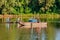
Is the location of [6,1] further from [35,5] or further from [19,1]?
[35,5]

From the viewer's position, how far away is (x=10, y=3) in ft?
283

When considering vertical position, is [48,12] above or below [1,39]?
below

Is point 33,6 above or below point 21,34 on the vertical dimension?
below

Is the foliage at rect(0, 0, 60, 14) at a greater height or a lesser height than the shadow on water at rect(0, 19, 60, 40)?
lesser

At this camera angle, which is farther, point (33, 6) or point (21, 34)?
point (33, 6)

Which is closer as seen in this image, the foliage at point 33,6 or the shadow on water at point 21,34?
the shadow on water at point 21,34

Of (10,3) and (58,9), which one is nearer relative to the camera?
(10,3)

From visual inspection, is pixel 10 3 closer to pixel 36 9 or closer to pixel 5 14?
pixel 5 14

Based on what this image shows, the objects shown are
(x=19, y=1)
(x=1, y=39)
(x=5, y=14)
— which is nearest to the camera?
(x=1, y=39)

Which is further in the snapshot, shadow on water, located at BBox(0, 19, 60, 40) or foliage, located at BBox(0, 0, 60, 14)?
foliage, located at BBox(0, 0, 60, 14)

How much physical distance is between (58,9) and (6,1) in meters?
19.1

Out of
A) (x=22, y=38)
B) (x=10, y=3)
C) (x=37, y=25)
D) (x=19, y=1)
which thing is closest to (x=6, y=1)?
(x=10, y=3)

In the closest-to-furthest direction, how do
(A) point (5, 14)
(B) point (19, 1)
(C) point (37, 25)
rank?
(C) point (37, 25)
(A) point (5, 14)
(B) point (19, 1)

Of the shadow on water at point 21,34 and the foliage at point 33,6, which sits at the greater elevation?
the shadow on water at point 21,34
